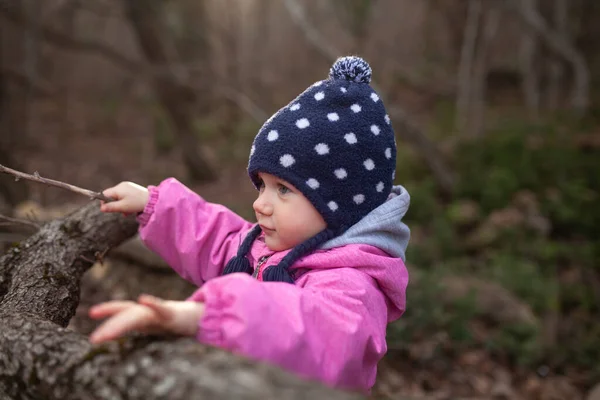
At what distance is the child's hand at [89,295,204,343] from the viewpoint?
1.07 metres

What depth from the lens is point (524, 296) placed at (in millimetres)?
4809

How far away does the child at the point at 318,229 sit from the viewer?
134cm

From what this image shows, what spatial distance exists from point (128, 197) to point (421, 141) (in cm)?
583

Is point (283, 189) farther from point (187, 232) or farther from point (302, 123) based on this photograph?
point (187, 232)

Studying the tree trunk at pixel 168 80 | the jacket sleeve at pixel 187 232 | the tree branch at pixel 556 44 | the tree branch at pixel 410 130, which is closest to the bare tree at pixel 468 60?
the tree branch at pixel 556 44

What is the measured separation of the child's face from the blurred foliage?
2.06 m

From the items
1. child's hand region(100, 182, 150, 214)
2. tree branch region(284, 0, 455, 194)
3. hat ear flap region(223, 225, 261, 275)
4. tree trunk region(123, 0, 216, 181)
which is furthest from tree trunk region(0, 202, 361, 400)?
tree trunk region(123, 0, 216, 181)

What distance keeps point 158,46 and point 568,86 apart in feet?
38.5

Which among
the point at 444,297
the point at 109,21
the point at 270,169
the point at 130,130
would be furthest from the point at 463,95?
the point at 109,21

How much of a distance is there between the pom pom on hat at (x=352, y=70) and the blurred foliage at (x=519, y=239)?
222cm

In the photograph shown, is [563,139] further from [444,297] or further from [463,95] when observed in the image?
[444,297]

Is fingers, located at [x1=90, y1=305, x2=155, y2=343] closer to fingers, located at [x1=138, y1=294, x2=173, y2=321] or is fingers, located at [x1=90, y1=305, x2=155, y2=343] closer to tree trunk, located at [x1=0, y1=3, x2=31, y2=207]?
fingers, located at [x1=138, y1=294, x2=173, y2=321]

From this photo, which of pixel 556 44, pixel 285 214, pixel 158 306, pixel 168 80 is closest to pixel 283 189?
pixel 285 214

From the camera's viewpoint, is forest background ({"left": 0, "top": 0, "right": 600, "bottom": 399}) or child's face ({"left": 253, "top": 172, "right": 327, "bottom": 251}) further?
forest background ({"left": 0, "top": 0, "right": 600, "bottom": 399})
